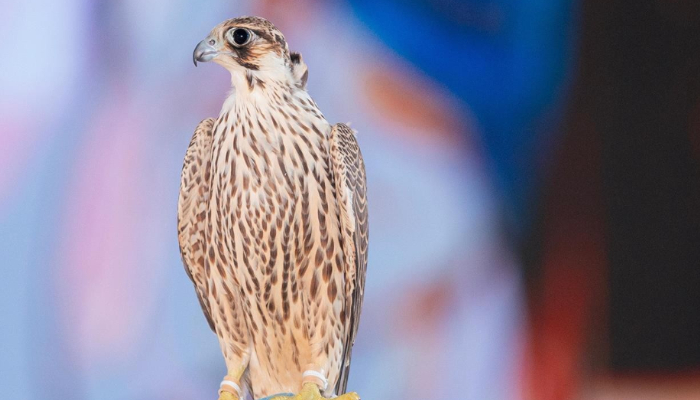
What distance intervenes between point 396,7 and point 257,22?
95 centimetres

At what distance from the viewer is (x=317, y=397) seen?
195 centimetres

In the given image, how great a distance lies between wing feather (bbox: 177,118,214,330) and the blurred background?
2.01 ft

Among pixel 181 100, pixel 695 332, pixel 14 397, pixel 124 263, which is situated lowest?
pixel 14 397

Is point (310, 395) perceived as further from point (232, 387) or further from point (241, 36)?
point (241, 36)

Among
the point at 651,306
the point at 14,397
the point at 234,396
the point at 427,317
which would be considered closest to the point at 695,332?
the point at 651,306

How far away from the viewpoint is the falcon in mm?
1951

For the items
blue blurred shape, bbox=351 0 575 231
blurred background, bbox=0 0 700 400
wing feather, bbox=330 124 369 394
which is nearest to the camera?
wing feather, bbox=330 124 369 394

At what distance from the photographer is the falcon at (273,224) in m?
1.95

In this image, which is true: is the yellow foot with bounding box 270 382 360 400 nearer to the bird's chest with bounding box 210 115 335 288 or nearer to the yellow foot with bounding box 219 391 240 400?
the yellow foot with bounding box 219 391 240 400

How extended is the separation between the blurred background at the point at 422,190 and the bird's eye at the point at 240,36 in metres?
0.79

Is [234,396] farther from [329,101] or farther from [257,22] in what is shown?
[329,101]

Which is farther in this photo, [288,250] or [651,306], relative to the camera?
[651,306]

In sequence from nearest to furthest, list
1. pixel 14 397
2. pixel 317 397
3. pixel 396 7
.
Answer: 1. pixel 317 397
2. pixel 14 397
3. pixel 396 7

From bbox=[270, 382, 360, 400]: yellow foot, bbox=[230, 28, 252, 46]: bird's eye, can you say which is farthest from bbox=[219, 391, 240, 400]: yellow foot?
bbox=[230, 28, 252, 46]: bird's eye
